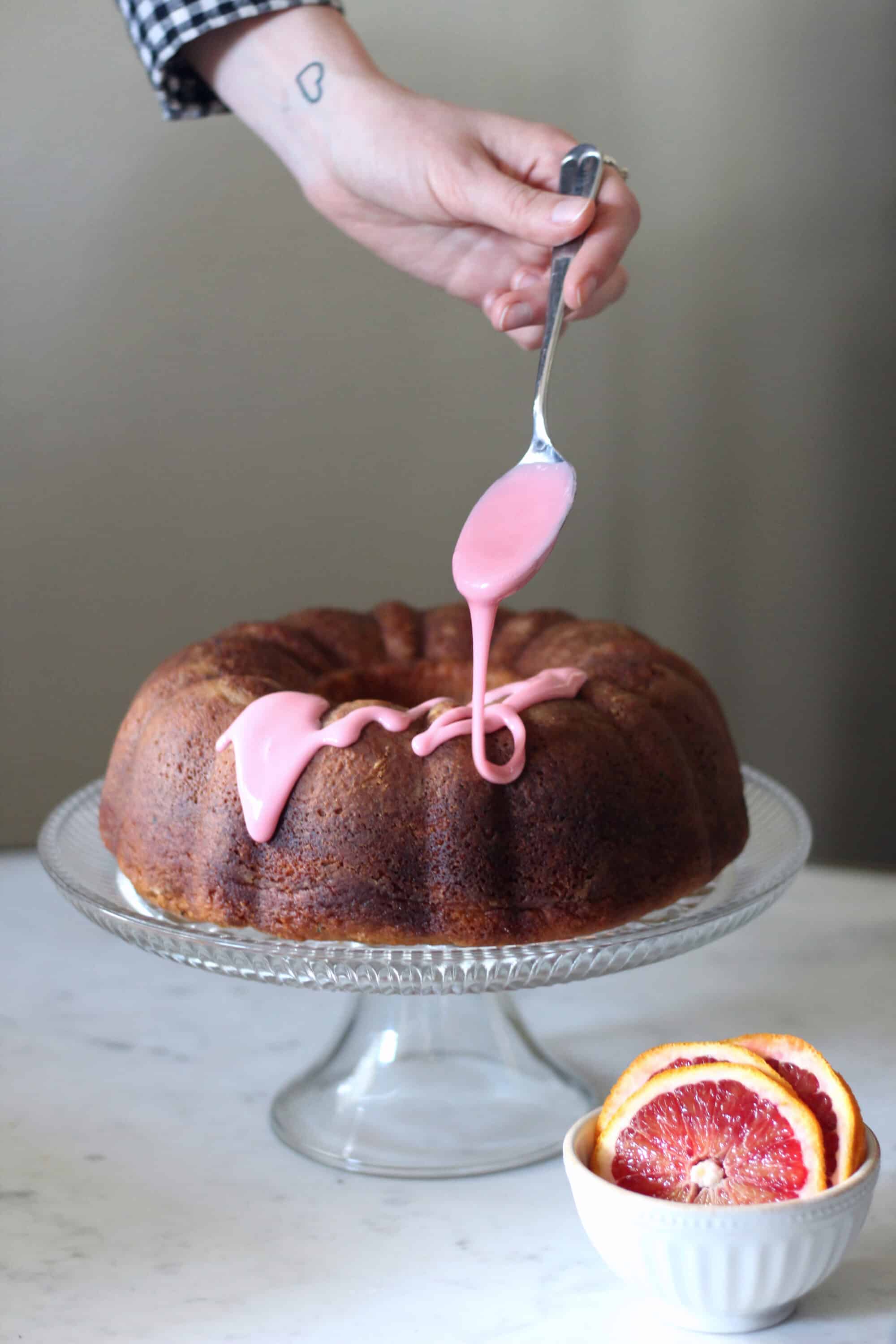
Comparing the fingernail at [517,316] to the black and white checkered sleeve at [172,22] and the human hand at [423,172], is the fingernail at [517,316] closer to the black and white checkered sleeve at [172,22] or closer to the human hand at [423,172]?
the human hand at [423,172]

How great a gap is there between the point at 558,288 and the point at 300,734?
0.46m

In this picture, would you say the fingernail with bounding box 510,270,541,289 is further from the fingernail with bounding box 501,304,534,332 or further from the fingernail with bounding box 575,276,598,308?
the fingernail with bounding box 575,276,598,308

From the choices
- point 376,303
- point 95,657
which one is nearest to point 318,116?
point 376,303

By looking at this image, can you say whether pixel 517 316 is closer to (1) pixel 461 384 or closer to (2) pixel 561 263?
(2) pixel 561 263

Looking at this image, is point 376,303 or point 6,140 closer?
point 6,140

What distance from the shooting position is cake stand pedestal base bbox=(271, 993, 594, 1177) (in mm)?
1277

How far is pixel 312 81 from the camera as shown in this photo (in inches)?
62.3

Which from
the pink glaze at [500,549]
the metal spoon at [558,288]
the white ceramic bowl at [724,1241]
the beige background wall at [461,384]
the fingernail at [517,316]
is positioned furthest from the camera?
the beige background wall at [461,384]

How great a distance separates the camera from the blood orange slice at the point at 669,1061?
3.30 ft

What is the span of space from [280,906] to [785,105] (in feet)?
5.08

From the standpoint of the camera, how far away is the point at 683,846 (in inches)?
50.1

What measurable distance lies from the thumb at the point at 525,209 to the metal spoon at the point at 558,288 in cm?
1

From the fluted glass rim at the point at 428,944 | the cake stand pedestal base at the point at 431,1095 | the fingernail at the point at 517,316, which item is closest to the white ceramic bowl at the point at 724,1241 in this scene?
the fluted glass rim at the point at 428,944

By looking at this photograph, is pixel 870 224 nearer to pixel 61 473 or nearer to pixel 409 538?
pixel 409 538
